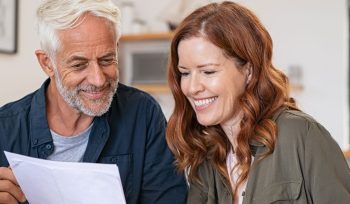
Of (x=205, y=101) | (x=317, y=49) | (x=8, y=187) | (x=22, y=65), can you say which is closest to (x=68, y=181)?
(x=8, y=187)

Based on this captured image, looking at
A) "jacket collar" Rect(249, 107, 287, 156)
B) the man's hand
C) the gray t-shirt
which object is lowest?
the man's hand

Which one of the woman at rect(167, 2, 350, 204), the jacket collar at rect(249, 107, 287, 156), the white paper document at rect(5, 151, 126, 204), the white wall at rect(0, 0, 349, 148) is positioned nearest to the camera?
the white paper document at rect(5, 151, 126, 204)

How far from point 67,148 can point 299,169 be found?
28.3 inches

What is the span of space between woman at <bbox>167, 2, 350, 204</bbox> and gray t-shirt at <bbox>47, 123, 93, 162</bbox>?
380mm

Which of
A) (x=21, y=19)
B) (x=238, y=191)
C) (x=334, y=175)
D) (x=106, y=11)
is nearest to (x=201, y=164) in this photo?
(x=238, y=191)

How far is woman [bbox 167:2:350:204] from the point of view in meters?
1.36

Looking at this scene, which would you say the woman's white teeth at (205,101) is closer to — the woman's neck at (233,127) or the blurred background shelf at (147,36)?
the woman's neck at (233,127)

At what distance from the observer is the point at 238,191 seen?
5.04 feet

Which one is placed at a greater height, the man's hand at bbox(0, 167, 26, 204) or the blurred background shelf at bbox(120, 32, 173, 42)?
the blurred background shelf at bbox(120, 32, 173, 42)

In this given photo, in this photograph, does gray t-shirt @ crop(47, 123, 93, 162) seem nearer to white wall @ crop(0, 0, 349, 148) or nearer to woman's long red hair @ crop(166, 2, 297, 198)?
woman's long red hair @ crop(166, 2, 297, 198)

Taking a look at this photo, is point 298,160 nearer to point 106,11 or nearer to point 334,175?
point 334,175

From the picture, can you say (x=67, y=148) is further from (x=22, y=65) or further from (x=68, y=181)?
(x=22, y=65)

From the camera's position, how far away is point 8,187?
1416 millimetres

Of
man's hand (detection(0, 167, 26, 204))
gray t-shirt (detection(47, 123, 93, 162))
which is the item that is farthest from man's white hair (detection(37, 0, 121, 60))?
man's hand (detection(0, 167, 26, 204))
